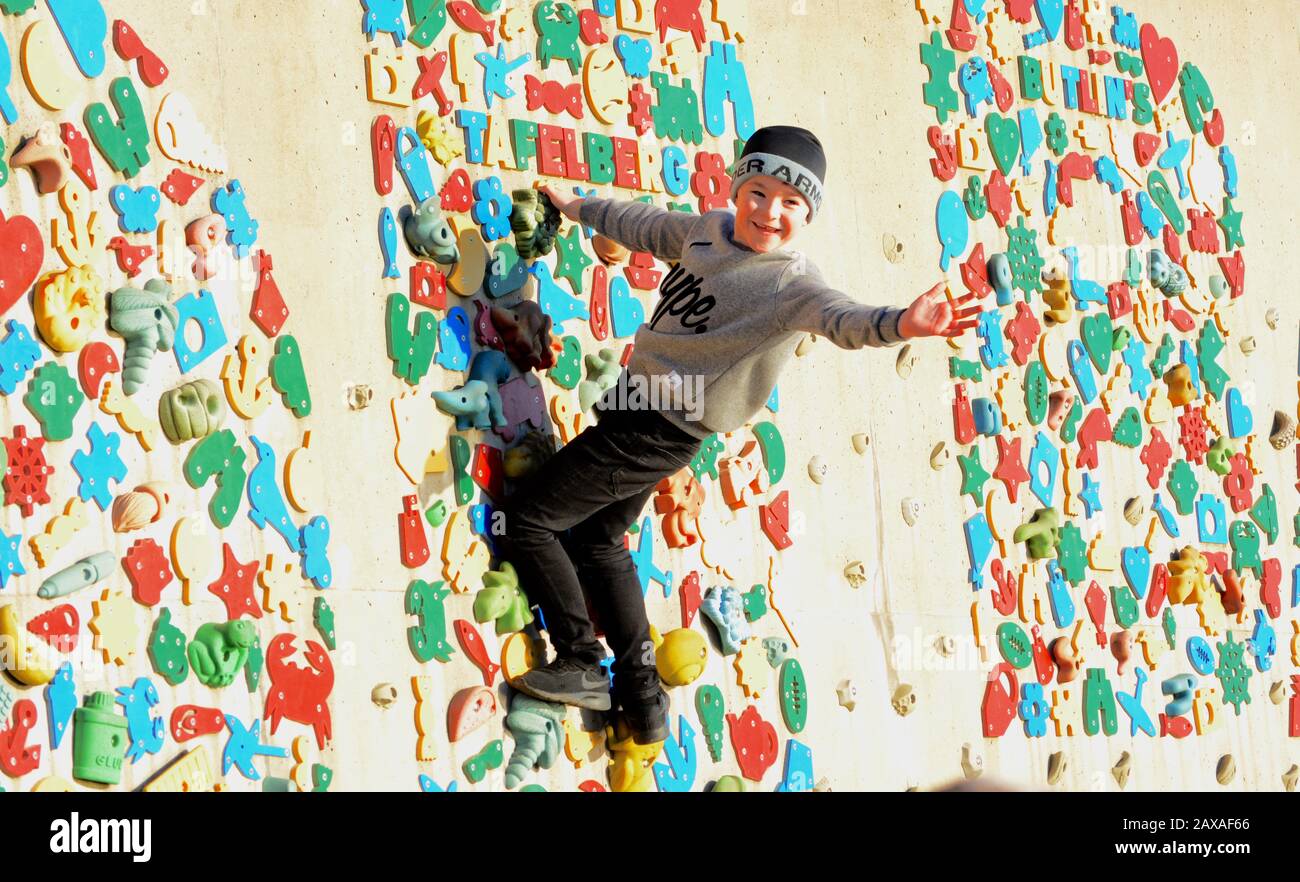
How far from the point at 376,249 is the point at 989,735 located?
7.00ft

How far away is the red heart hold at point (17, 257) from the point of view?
11.6ft

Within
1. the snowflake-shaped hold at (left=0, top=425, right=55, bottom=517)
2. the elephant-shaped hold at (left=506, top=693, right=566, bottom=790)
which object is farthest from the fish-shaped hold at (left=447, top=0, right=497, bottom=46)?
the elephant-shaped hold at (left=506, top=693, right=566, bottom=790)

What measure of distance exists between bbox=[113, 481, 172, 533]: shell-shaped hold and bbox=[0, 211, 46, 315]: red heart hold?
0.41 metres

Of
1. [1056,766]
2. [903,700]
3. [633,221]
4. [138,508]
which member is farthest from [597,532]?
[1056,766]

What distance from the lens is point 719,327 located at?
4004mm

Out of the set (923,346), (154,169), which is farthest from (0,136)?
(923,346)

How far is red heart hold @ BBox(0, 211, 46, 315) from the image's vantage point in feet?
11.6

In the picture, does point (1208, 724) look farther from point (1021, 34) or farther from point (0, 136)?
point (0, 136)

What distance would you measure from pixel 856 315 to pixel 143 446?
1.39 meters

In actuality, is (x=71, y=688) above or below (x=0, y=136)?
below

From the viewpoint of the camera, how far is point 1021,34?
547 centimetres

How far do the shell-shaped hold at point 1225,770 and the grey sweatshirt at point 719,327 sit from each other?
232 centimetres

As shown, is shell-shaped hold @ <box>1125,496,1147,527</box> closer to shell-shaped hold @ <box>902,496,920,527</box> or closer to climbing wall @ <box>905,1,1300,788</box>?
climbing wall @ <box>905,1,1300,788</box>

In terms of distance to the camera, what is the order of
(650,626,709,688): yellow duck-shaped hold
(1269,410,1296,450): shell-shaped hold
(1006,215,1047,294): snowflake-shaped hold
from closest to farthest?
1. (650,626,709,688): yellow duck-shaped hold
2. (1006,215,1047,294): snowflake-shaped hold
3. (1269,410,1296,450): shell-shaped hold
